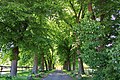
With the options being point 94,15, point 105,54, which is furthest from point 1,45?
point 105,54

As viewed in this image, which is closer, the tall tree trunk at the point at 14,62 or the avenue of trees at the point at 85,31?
the avenue of trees at the point at 85,31

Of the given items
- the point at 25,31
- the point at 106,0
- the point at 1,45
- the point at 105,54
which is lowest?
the point at 105,54

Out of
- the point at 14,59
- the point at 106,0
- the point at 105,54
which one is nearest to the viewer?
the point at 105,54

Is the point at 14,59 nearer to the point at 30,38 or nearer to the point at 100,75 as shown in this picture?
the point at 30,38

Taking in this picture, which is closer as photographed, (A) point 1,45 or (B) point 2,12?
(B) point 2,12

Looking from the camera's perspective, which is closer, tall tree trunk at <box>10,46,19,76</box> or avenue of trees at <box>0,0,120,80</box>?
avenue of trees at <box>0,0,120,80</box>

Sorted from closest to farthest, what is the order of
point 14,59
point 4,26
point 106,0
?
point 106,0 → point 4,26 → point 14,59

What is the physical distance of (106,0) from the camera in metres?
11.9

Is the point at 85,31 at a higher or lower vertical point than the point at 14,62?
higher

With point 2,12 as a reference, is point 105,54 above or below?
below

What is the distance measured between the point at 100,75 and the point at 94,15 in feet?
14.2

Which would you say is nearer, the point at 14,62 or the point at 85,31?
the point at 85,31

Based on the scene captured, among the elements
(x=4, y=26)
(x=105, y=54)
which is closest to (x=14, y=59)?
(x=4, y=26)

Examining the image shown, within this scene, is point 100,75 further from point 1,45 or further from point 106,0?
point 1,45
